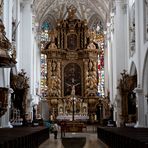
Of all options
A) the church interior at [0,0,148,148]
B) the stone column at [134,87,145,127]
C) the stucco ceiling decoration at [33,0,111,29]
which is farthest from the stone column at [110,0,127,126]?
the stucco ceiling decoration at [33,0,111,29]

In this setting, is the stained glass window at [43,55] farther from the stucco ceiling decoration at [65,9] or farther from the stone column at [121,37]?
the stone column at [121,37]

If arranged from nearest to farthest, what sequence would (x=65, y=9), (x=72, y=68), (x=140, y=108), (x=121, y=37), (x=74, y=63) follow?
1. (x=140, y=108)
2. (x=121, y=37)
3. (x=72, y=68)
4. (x=74, y=63)
5. (x=65, y=9)

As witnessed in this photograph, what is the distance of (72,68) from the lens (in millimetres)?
43000

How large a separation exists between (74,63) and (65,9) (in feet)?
20.1

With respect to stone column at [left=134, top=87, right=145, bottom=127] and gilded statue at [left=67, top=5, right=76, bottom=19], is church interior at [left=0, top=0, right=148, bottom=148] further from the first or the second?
stone column at [left=134, top=87, right=145, bottom=127]

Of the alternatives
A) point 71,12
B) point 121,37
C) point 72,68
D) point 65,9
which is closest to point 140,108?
point 121,37

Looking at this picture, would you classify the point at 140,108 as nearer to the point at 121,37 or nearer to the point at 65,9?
the point at 121,37

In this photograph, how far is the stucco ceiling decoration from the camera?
41059 mm

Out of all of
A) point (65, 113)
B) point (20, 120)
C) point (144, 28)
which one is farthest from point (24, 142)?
point (65, 113)

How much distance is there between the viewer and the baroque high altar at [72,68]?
4078cm

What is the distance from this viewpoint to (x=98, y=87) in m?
43.2

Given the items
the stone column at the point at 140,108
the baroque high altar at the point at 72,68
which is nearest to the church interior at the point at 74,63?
the baroque high altar at the point at 72,68

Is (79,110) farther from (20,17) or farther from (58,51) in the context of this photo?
(20,17)

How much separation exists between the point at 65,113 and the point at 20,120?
1314cm
